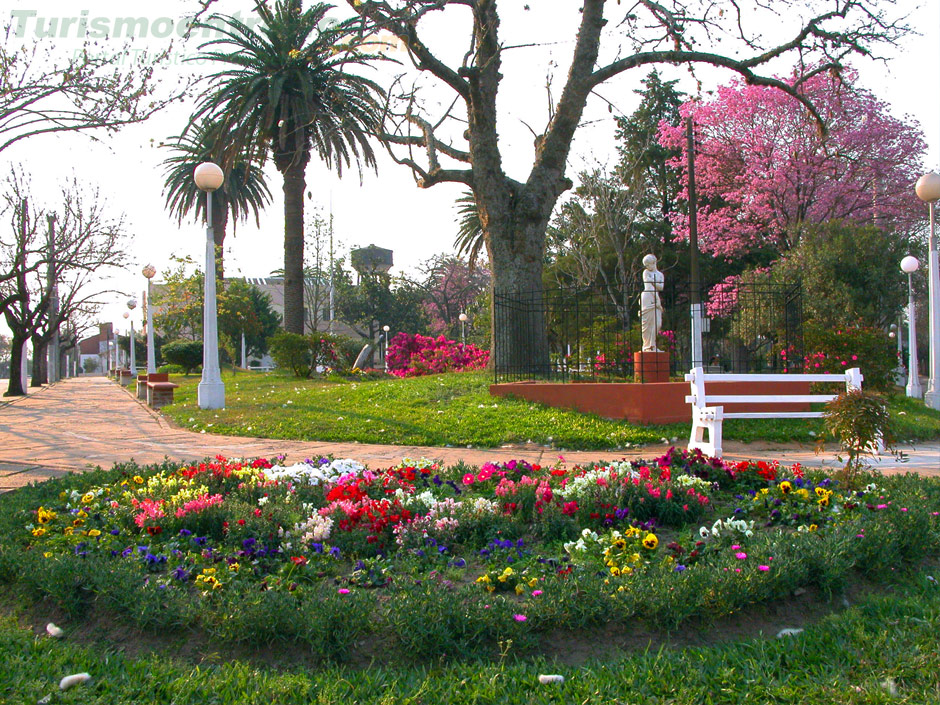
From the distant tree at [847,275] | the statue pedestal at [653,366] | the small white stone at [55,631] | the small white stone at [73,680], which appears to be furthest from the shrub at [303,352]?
the small white stone at [73,680]

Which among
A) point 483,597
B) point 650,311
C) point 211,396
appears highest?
point 650,311

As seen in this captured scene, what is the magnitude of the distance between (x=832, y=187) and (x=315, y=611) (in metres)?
25.7

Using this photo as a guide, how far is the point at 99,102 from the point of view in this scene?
10.9m

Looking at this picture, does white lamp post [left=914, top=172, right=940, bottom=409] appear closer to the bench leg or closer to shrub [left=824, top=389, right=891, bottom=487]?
the bench leg

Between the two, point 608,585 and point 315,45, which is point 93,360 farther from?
point 608,585

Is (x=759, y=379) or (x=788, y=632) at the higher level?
(x=759, y=379)

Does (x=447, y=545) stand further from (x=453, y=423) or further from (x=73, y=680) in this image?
(x=453, y=423)

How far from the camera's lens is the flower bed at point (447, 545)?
2.94 m

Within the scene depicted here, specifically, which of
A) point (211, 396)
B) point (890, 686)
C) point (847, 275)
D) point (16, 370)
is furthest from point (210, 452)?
point (16, 370)

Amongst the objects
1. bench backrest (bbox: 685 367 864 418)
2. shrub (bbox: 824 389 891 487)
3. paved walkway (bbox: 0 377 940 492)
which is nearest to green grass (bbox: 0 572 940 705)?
shrub (bbox: 824 389 891 487)

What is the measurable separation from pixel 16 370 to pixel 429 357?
54.8 ft

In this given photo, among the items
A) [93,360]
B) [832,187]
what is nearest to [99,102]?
[832,187]

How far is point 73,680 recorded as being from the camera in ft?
8.46

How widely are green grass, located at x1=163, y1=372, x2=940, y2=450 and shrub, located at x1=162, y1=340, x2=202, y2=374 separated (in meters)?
23.1
